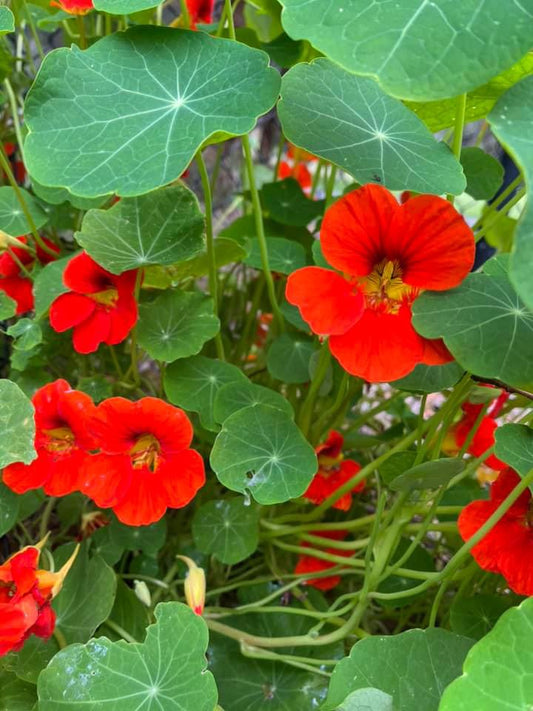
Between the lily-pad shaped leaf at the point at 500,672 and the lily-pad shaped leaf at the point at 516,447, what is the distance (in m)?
0.14

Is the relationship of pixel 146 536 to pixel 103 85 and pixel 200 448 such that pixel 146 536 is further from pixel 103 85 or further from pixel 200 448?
pixel 103 85

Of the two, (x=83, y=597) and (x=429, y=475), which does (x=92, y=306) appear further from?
(x=429, y=475)

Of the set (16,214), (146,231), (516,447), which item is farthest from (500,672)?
(16,214)

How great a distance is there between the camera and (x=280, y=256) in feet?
3.72

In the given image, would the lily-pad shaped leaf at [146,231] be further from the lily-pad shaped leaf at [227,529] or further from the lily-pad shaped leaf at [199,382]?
the lily-pad shaped leaf at [227,529]

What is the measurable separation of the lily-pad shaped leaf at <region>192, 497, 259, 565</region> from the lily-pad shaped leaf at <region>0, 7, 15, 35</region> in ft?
2.15

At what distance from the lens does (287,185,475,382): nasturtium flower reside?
68 cm

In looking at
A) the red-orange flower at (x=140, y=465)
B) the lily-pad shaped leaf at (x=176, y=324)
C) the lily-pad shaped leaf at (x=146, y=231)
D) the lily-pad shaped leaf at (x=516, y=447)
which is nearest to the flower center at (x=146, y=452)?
the red-orange flower at (x=140, y=465)

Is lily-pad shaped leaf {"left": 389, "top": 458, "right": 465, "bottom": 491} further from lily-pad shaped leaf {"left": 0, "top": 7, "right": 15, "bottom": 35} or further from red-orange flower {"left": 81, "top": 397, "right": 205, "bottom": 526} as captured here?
lily-pad shaped leaf {"left": 0, "top": 7, "right": 15, "bottom": 35}

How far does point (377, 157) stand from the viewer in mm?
774

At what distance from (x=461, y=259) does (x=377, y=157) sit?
0.17m

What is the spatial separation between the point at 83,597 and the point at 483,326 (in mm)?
620

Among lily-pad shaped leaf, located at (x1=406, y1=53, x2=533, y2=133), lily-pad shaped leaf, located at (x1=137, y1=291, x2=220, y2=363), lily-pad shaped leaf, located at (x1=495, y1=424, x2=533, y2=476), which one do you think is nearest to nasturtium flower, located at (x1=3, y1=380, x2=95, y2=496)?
lily-pad shaped leaf, located at (x1=137, y1=291, x2=220, y2=363)

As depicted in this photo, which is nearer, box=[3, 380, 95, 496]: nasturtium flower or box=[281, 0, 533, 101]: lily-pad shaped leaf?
box=[281, 0, 533, 101]: lily-pad shaped leaf
